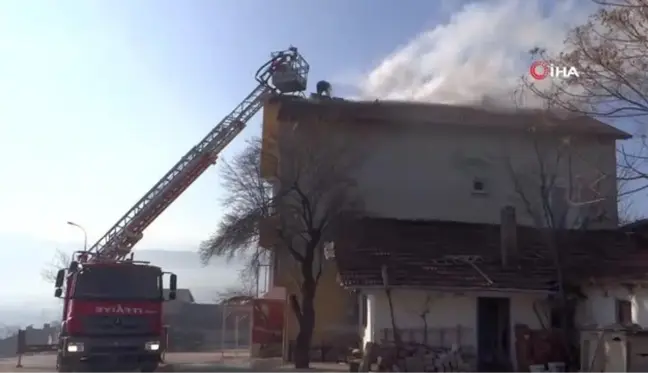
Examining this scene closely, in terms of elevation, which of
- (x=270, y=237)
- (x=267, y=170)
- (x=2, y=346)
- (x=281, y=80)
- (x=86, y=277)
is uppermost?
(x=281, y=80)

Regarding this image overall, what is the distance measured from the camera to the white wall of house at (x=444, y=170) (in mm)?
32125

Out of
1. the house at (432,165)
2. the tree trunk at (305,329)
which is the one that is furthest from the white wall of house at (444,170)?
the tree trunk at (305,329)

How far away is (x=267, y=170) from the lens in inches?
1132

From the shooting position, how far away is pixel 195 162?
32.8m

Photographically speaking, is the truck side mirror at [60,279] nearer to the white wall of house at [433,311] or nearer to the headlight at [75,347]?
the headlight at [75,347]

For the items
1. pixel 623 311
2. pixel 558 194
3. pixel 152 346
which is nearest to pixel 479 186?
pixel 558 194

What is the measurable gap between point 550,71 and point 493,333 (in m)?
9.81

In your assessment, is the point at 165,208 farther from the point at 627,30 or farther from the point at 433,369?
the point at 627,30

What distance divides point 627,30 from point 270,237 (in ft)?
48.5

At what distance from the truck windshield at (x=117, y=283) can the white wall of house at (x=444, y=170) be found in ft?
43.6

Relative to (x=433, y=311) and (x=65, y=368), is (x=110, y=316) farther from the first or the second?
(x=433, y=311)

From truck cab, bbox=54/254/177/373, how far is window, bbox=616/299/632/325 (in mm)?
12330

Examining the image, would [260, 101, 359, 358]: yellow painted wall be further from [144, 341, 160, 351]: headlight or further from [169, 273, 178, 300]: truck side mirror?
[144, 341, 160, 351]: headlight

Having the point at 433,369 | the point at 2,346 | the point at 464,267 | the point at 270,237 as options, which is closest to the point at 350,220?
the point at 270,237
